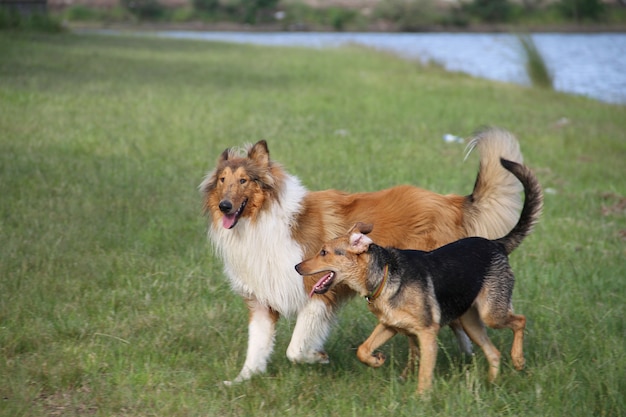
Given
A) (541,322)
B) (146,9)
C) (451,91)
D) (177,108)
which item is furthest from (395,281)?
(146,9)

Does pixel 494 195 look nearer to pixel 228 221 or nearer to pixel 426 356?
pixel 426 356

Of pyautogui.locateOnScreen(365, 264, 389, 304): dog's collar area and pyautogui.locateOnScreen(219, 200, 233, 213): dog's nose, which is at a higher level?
pyautogui.locateOnScreen(219, 200, 233, 213): dog's nose

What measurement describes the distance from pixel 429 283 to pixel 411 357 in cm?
72

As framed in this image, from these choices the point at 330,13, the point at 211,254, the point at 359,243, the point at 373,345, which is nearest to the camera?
the point at 359,243

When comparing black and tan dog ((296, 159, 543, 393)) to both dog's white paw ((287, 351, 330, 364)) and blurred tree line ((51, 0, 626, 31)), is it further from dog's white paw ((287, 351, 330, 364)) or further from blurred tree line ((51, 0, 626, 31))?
blurred tree line ((51, 0, 626, 31))

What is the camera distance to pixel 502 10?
59.8 meters

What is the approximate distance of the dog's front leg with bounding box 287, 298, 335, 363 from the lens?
581 cm

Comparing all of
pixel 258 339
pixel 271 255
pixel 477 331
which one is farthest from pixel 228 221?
pixel 477 331

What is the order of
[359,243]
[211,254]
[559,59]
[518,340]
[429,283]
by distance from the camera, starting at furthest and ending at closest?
[559,59], [211,254], [518,340], [429,283], [359,243]

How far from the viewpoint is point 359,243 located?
5.24 m

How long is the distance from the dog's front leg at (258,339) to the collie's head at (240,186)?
0.65m

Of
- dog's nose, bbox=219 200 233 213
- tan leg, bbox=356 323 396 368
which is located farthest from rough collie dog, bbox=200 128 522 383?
tan leg, bbox=356 323 396 368

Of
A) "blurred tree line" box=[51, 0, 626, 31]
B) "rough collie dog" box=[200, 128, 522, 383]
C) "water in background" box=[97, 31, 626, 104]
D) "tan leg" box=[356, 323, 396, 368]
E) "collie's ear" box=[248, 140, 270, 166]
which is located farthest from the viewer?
"blurred tree line" box=[51, 0, 626, 31]

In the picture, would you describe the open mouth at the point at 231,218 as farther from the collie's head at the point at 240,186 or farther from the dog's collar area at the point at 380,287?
the dog's collar area at the point at 380,287
